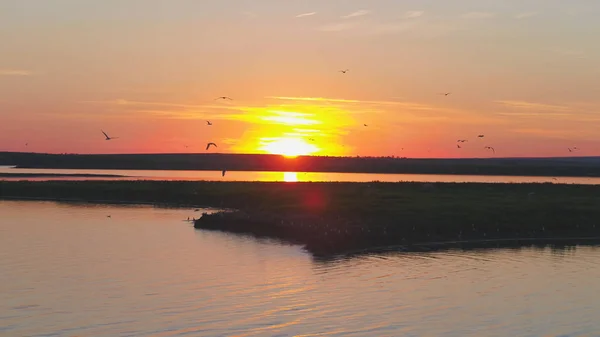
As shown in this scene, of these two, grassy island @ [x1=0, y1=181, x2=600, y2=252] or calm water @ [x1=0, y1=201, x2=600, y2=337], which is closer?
calm water @ [x1=0, y1=201, x2=600, y2=337]

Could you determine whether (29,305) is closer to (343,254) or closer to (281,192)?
(343,254)

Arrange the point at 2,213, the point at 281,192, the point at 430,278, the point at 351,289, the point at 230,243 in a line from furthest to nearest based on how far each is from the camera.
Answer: the point at 281,192, the point at 2,213, the point at 230,243, the point at 430,278, the point at 351,289

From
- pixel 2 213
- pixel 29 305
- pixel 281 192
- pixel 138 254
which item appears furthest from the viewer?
pixel 281 192

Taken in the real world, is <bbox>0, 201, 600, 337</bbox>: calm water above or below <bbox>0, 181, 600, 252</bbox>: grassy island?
below

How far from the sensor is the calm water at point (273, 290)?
3045 cm

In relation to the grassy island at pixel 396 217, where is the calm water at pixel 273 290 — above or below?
below

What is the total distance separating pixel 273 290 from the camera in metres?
37.8

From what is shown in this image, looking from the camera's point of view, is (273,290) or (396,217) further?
(396,217)

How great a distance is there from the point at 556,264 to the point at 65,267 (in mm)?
29528

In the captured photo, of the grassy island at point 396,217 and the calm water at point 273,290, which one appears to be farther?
the grassy island at point 396,217

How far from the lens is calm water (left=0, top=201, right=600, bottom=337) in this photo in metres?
30.5

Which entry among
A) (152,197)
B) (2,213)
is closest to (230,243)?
(2,213)

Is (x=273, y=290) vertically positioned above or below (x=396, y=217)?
below

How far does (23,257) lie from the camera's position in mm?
46750
